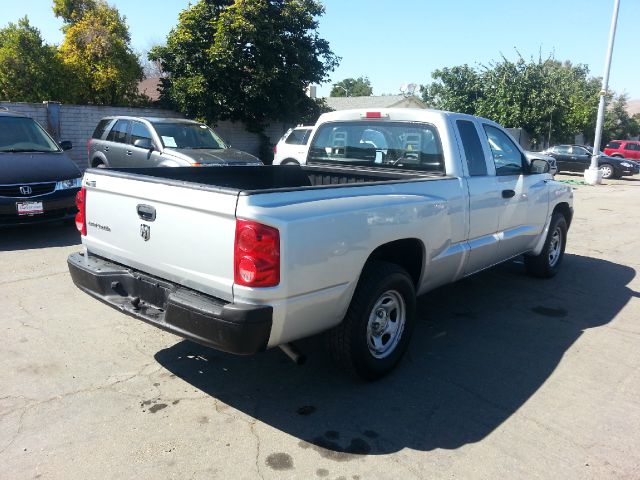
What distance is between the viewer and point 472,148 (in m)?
4.88

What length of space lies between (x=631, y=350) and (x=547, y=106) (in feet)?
82.9

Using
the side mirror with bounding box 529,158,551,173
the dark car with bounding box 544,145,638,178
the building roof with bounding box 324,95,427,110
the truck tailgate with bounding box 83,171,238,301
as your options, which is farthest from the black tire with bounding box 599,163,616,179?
the truck tailgate with bounding box 83,171,238,301

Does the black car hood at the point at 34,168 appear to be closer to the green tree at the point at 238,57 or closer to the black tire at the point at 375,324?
the black tire at the point at 375,324

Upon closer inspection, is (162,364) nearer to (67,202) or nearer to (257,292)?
(257,292)

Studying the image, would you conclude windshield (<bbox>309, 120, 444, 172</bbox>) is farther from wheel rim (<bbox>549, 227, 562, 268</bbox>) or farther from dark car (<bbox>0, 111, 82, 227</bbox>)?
dark car (<bbox>0, 111, 82, 227</bbox>)

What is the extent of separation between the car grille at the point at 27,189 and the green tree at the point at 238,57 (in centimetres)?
1051

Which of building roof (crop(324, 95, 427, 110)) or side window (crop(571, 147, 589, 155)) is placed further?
building roof (crop(324, 95, 427, 110))

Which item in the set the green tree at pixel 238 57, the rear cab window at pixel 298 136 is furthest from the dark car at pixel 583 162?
the rear cab window at pixel 298 136

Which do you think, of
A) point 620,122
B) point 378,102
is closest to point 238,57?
point 378,102

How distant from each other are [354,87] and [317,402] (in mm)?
93427

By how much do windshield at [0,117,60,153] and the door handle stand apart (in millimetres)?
5664

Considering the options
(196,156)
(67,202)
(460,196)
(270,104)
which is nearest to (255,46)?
(270,104)

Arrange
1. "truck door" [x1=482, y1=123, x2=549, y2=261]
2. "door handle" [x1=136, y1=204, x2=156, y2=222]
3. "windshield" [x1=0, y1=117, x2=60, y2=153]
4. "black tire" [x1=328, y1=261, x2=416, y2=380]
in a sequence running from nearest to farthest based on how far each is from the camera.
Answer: "door handle" [x1=136, y1=204, x2=156, y2=222]
"black tire" [x1=328, y1=261, x2=416, y2=380]
"truck door" [x1=482, y1=123, x2=549, y2=261]
"windshield" [x1=0, y1=117, x2=60, y2=153]

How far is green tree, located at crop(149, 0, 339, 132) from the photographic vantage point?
17.0m
